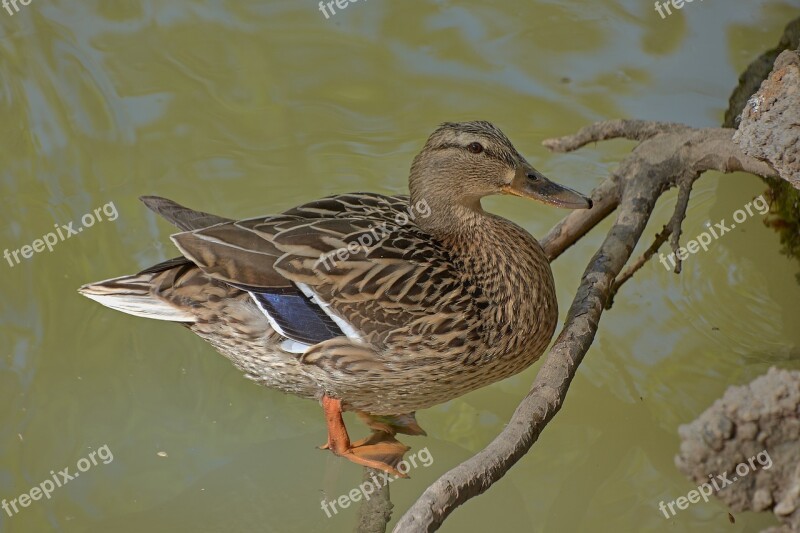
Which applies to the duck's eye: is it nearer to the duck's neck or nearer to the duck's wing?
the duck's neck

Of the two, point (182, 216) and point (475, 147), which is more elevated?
point (182, 216)

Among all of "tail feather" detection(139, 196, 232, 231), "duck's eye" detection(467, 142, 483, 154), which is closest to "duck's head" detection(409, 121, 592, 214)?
"duck's eye" detection(467, 142, 483, 154)

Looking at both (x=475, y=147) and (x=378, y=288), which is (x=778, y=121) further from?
(x=378, y=288)

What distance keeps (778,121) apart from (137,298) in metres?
2.87

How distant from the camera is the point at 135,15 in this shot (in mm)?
7172

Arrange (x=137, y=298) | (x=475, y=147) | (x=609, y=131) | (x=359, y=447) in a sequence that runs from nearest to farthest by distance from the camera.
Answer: (x=475, y=147) < (x=137, y=298) < (x=359, y=447) < (x=609, y=131)

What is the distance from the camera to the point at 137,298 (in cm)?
457

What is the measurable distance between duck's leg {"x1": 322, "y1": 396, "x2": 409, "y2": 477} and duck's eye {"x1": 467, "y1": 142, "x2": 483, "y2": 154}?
4.27 feet

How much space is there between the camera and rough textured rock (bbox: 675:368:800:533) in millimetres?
2994

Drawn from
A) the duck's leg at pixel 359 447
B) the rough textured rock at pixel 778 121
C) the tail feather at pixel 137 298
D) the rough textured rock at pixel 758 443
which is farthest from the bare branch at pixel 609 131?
the rough textured rock at pixel 758 443

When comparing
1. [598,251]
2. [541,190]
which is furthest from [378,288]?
[598,251]

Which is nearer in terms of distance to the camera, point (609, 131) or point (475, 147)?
point (475, 147)

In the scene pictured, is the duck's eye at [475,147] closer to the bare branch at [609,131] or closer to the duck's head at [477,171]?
the duck's head at [477,171]

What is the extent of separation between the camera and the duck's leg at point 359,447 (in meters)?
4.55
